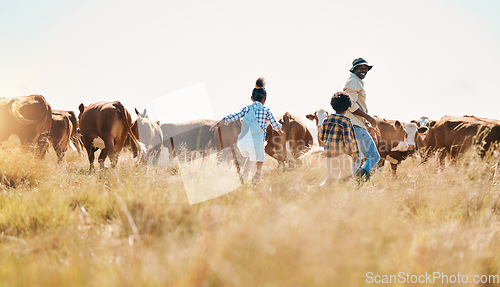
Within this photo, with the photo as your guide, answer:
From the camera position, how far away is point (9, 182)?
469 cm

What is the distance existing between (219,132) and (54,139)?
18.3ft

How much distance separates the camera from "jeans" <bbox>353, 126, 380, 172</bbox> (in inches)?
206

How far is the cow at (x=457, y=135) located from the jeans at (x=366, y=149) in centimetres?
243

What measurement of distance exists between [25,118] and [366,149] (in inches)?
249

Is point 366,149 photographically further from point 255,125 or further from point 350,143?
point 255,125

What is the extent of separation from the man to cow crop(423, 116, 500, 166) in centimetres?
241

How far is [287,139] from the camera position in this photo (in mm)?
9562

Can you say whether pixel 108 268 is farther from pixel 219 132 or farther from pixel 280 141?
pixel 219 132

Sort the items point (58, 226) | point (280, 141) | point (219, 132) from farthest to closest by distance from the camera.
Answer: point (219, 132) → point (280, 141) → point (58, 226)

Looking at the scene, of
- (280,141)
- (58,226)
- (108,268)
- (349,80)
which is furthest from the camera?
(280,141)

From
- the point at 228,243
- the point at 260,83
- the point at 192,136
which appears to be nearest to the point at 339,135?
the point at 260,83

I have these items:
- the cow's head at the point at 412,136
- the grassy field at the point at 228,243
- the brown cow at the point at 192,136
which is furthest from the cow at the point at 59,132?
the cow's head at the point at 412,136

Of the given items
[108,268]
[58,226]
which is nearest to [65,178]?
[58,226]

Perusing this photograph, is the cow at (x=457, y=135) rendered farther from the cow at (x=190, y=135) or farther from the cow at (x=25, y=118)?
the cow at (x=25, y=118)
